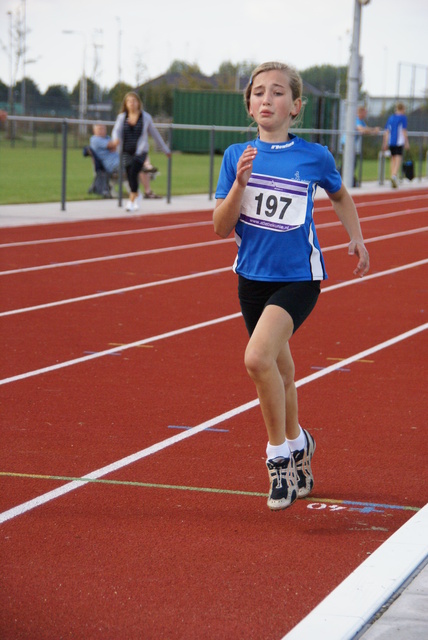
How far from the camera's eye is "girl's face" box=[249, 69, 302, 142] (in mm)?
4543

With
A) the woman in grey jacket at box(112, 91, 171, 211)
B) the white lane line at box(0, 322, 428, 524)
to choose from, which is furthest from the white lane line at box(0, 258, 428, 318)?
the woman in grey jacket at box(112, 91, 171, 211)

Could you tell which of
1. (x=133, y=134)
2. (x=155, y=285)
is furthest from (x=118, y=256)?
(x=133, y=134)

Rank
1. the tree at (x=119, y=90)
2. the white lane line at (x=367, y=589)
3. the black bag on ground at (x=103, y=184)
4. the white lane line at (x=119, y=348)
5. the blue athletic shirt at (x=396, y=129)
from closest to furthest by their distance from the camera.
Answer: the white lane line at (x=367, y=589) < the white lane line at (x=119, y=348) < the black bag on ground at (x=103, y=184) < the blue athletic shirt at (x=396, y=129) < the tree at (x=119, y=90)

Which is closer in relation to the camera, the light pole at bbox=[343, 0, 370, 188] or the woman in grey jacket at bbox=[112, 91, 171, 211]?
the woman in grey jacket at bbox=[112, 91, 171, 211]

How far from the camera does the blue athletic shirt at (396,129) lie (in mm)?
27281

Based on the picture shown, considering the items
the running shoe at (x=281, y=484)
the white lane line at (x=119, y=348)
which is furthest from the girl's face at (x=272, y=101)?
the white lane line at (x=119, y=348)

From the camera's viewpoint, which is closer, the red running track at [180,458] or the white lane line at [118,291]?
the red running track at [180,458]

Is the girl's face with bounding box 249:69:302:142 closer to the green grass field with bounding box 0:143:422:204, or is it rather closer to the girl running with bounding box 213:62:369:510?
the girl running with bounding box 213:62:369:510

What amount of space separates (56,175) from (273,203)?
2412cm

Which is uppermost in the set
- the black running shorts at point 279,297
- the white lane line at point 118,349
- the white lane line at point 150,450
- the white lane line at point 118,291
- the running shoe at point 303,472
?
the black running shorts at point 279,297

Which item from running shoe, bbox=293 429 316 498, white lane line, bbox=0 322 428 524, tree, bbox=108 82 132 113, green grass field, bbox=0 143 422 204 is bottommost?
green grass field, bbox=0 143 422 204

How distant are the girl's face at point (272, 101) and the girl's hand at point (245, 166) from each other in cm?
27

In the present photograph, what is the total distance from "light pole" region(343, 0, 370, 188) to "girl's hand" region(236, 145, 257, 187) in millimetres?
22659

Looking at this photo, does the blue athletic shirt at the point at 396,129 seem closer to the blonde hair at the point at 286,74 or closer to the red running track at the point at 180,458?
the red running track at the point at 180,458
